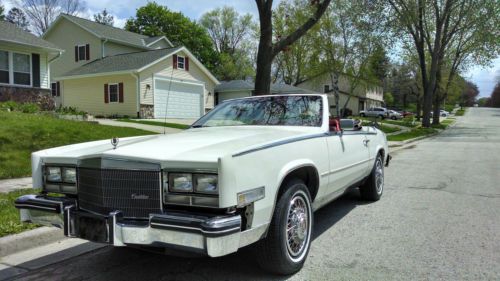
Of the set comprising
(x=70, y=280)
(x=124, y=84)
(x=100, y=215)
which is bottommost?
(x=70, y=280)

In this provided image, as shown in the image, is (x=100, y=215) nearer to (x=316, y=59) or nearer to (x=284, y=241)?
(x=284, y=241)

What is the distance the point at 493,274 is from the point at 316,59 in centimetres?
3589

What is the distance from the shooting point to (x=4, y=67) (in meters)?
21.7

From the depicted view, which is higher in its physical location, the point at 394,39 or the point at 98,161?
the point at 394,39

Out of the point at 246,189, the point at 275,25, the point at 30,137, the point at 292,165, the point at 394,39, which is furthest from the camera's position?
the point at 275,25

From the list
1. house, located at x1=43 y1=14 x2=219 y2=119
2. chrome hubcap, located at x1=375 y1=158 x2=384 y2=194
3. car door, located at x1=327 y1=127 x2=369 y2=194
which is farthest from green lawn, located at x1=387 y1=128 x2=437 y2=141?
car door, located at x1=327 y1=127 x2=369 y2=194

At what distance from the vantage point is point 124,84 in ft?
89.9

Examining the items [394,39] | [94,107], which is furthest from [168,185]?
[394,39]

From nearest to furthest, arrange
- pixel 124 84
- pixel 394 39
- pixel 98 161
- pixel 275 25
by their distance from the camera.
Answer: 1. pixel 98 161
2. pixel 124 84
3. pixel 394 39
4. pixel 275 25

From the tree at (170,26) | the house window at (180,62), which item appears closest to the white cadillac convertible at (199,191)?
the house window at (180,62)

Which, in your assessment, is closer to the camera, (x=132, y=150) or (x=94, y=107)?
(x=132, y=150)

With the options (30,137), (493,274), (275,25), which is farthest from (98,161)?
(275,25)

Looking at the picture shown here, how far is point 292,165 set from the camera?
3.86 metres

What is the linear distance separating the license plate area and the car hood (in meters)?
0.50
